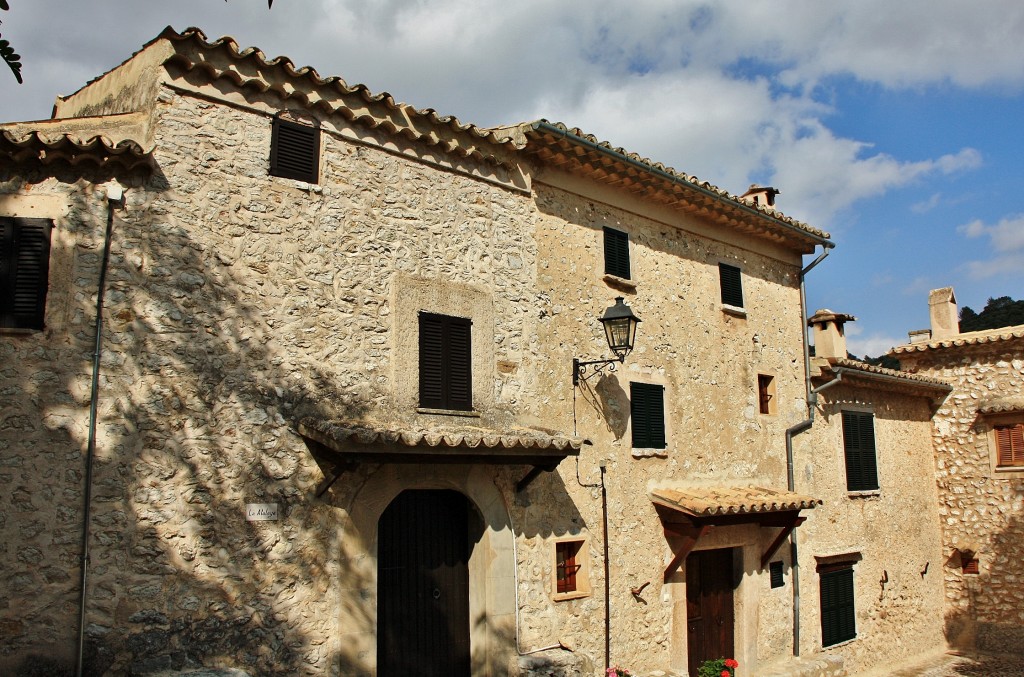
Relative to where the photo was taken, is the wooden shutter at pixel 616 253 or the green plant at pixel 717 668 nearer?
the green plant at pixel 717 668

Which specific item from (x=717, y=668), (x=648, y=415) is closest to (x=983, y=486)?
(x=717, y=668)

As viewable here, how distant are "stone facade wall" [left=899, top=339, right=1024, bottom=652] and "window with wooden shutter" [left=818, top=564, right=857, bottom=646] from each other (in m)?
4.06

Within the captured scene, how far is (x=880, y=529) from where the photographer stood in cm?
1598

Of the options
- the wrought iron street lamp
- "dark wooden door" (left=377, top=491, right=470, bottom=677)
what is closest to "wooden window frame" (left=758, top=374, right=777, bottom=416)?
the wrought iron street lamp

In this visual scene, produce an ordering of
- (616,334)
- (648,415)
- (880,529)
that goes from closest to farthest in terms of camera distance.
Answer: (616,334) → (648,415) → (880,529)

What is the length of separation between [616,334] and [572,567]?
9.92 feet

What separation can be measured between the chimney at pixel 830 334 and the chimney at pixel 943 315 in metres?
4.77

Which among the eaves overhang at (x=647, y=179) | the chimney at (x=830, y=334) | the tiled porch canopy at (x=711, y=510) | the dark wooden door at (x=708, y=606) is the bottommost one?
the dark wooden door at (x=708, y=606)

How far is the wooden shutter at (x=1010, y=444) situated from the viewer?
17000mm

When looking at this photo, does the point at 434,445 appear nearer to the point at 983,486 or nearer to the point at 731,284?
the point at 731,284

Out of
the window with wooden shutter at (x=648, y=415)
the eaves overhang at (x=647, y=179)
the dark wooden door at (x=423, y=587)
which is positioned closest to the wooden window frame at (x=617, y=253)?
the eaves overhang at (x=647, y=179)

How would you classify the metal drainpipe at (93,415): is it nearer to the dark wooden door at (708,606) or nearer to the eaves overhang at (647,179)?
the eaves overhang at (647,179)

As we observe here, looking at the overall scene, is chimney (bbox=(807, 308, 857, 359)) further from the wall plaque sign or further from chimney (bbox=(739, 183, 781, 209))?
the wall plaque sign

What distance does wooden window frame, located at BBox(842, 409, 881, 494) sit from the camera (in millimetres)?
15391
